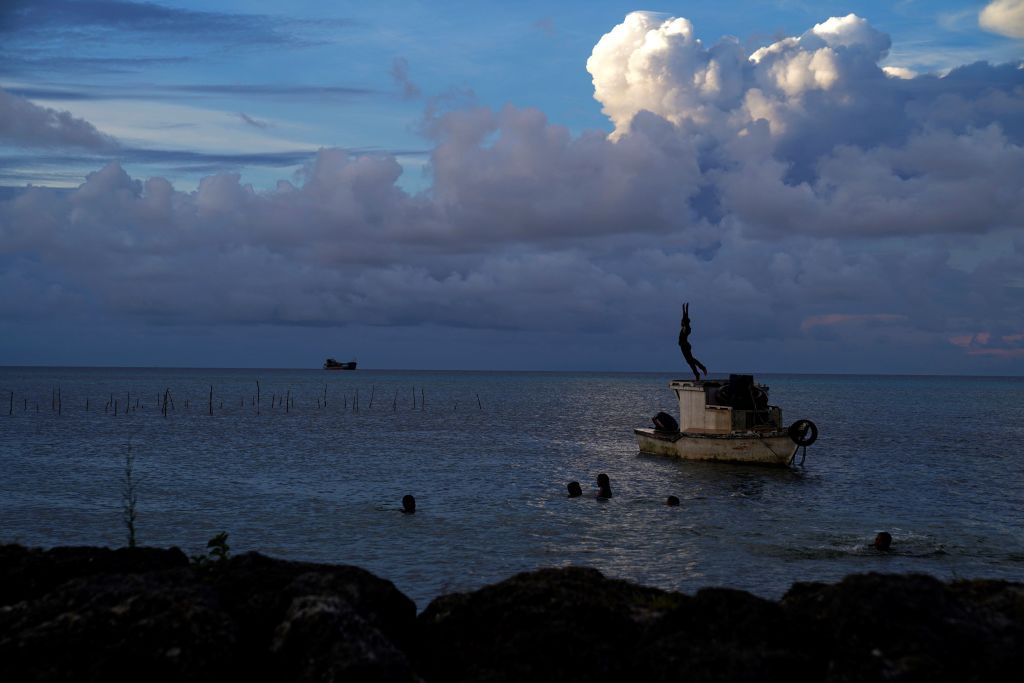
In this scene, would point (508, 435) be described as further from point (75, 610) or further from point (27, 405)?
point (27, 405)

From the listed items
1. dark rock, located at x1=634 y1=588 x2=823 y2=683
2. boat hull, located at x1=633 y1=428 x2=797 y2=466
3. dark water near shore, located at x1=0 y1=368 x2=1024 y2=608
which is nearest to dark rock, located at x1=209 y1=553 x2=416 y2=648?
dark rock, located at x1=634 y1=588 x2=823 y2=683

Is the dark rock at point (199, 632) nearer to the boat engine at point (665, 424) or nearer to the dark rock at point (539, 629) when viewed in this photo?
the dark rock at point (539, 629)

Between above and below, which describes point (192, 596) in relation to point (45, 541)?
above

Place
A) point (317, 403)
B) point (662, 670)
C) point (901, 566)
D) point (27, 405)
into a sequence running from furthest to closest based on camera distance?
point (317, 403) < point (27, 405) < point (901, 566) < point (662, 670)

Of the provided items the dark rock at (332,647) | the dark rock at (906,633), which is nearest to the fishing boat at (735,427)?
the dark rock at (906,633)

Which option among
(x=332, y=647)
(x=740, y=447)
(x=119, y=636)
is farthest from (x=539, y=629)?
(x=740, y=447)

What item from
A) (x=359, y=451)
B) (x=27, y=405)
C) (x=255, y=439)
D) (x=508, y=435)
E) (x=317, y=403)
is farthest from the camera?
(x=317, y=403)

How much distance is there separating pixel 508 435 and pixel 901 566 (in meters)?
48.4

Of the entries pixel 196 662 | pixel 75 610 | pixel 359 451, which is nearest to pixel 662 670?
pixel 196 662

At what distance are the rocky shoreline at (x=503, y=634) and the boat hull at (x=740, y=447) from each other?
3181cm

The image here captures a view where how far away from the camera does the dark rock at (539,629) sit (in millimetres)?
9602

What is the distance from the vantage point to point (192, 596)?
9.95m

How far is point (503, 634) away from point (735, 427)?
3524cm

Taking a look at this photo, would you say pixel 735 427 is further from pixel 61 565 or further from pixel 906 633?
pixel 61 565
